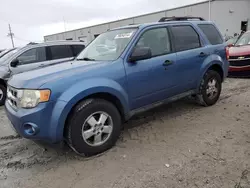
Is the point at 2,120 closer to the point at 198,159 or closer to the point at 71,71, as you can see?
the point at 71,71

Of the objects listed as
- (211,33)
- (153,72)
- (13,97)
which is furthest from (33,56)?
(211,33)

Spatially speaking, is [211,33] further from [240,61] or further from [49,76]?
[49,76]

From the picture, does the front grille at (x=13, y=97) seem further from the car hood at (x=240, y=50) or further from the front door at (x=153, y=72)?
the car hood at (x=240, y=50)

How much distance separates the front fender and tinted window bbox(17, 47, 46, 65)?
4654mm

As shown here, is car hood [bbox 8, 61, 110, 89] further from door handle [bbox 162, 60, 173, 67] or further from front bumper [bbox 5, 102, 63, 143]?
door handle [bbox 162, 60, 173, 67]

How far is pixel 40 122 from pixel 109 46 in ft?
6.00

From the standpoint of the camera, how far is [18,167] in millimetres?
3287

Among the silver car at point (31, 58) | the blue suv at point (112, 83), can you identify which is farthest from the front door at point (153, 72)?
the silver car at point (31, 58)

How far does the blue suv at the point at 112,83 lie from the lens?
9.87ft

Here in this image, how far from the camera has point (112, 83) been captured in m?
3.44

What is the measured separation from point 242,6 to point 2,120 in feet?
86.5

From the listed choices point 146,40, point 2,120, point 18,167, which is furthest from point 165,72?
point 2,120

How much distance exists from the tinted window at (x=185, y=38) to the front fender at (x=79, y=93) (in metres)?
1.66

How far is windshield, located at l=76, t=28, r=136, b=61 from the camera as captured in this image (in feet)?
12.6
